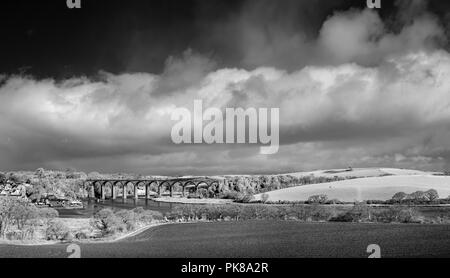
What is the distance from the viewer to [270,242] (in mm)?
77750

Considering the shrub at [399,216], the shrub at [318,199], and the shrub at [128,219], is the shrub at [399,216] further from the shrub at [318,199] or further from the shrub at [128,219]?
the shrub at [128,219]

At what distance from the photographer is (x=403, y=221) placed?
112062 millimetres

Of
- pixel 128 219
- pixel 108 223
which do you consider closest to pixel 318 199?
pixel 128 219

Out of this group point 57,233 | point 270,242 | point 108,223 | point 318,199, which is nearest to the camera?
point 270,242

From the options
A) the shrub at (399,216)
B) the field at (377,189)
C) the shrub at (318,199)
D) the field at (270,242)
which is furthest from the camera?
the shrub at (318,199)

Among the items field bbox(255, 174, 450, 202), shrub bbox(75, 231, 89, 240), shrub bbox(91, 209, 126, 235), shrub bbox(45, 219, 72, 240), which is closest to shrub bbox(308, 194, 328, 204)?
field bbox(255, 174, 450, 202)

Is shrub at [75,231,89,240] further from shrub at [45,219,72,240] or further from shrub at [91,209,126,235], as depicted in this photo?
shrub at [91,209,126,235]

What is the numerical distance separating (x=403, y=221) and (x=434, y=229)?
1834 centimetres

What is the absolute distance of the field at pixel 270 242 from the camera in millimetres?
62031

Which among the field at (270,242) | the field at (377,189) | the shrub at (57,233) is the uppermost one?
the field at (377,189)

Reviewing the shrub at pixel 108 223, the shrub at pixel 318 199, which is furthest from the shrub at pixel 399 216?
the shrub at pixel 108 223

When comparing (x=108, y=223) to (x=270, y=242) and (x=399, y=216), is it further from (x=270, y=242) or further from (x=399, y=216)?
(x=399, y=216)
